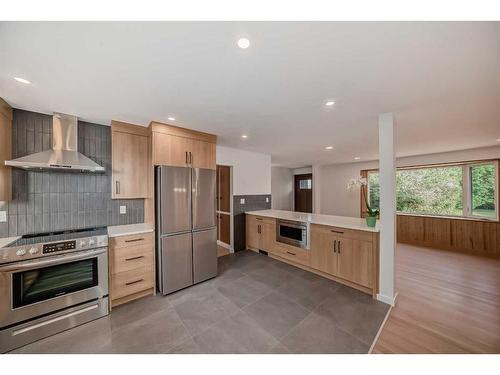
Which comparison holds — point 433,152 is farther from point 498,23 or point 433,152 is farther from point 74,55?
point 74,55

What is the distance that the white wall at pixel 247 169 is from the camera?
416 centimetres

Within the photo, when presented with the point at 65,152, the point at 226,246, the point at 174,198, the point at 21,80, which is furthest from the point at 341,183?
the point at 21,80

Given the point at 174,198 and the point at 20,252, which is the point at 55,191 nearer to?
the point at 20,252

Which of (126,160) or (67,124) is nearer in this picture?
(67,124)

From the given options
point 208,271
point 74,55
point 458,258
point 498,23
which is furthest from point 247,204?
point 458,258

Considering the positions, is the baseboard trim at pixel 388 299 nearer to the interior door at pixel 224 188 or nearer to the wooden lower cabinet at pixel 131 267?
the wooden lower cabinet at pixel 131 267

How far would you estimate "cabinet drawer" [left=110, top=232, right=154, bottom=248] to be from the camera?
2203 mm

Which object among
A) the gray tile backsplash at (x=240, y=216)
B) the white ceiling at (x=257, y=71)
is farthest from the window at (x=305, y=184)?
the white ceiling at (x=257, y=71)

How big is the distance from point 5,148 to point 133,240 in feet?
5.26

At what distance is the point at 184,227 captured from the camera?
264 centimetres

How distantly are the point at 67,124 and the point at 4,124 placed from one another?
0.49 m

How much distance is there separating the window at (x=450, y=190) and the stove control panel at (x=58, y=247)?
22.7 feet

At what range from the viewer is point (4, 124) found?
6.43 feet

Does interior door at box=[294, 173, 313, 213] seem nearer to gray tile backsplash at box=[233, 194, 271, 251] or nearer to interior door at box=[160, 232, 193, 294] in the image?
gray tile backsplash at box=[233, 194, 271, 251]
